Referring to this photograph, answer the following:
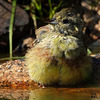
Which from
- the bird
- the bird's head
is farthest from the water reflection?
the bird's head

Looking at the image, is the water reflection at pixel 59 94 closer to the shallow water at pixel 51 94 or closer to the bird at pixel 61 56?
the shallow water at pixel 51 94

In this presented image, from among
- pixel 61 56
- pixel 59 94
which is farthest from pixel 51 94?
pixel 61 56

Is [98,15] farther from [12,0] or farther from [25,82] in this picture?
[25,82]

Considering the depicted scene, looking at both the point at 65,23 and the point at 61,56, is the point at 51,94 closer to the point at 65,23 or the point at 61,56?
the point at 61,56

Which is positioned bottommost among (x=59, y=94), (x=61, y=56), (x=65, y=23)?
(x=59, y=94)

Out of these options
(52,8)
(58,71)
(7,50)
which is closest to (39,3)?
(52,8)

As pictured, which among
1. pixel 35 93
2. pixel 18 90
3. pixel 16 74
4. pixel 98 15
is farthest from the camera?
pixel 98 15
